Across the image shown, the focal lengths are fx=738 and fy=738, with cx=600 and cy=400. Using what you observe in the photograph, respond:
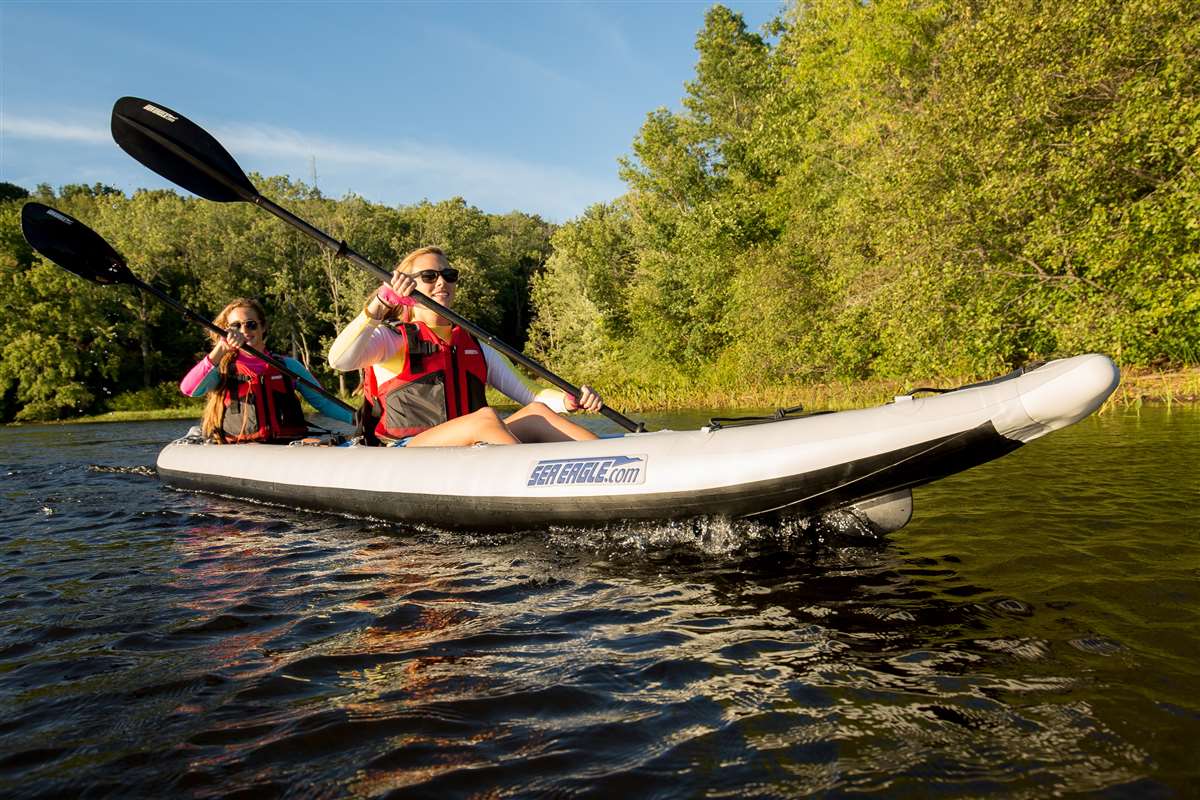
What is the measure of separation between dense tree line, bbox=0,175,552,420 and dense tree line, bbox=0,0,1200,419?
0.12 meters

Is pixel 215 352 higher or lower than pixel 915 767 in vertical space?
higher

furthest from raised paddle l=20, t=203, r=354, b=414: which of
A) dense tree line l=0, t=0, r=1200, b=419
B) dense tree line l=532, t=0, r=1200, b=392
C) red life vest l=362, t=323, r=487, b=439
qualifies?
dense tree line l=0, t=0, r=1200, b=419

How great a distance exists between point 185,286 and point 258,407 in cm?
3152

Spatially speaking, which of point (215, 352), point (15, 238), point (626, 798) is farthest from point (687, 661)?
point (15, 238)

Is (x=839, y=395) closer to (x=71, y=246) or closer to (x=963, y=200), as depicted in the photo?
(x=963, y=200)

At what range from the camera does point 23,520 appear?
5.15 metres

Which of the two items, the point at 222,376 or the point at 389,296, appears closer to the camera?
the point at 389,296

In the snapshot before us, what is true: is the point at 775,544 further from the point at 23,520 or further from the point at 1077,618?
the point at 23,520

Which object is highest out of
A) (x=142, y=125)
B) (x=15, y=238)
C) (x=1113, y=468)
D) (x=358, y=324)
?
(x=15, y=238)

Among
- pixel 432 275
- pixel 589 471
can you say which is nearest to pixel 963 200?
pixel 432 275

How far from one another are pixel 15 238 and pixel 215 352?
31.4 meters

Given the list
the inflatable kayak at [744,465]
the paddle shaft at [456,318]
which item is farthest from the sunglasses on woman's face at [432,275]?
the inflatable kayak at [744,465]

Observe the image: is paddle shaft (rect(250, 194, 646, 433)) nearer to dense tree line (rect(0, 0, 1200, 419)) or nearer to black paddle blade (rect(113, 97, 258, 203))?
black paddle blade (rect(113, 97, 258, 203))

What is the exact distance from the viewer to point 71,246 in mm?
6438
